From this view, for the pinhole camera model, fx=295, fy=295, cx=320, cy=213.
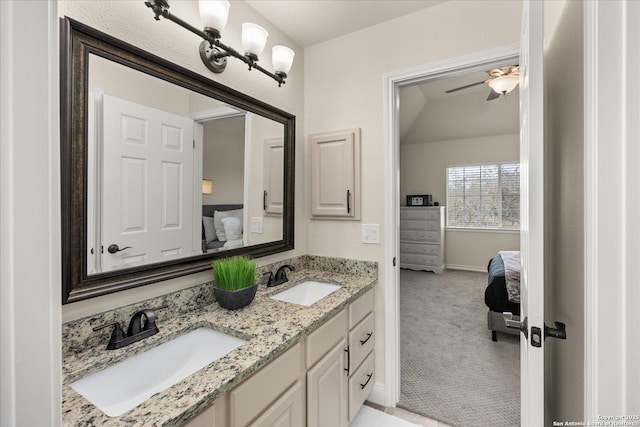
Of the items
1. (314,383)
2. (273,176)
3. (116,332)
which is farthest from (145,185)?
(314,383)

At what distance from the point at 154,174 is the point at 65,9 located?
603mm

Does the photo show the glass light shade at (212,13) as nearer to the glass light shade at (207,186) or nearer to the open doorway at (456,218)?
the glass light shade at (207,186)

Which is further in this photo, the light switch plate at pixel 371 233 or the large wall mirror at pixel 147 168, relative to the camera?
the light switch plate at pixel 371 233

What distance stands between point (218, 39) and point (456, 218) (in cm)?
571

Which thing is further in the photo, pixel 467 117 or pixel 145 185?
pixel 467 117

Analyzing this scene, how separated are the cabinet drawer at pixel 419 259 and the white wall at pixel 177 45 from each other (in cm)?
424

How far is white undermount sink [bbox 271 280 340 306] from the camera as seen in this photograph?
6.03 feet

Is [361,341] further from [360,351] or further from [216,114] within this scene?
[216,114]

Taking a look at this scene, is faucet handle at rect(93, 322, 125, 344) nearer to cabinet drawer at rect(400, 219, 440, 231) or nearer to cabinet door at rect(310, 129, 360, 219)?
cabinet door at rect(310, 129, 360, 219)

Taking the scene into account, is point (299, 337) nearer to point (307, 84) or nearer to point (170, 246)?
point (170, 246)

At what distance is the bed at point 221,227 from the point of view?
1.51 m

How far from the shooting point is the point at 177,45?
1.35 metres
